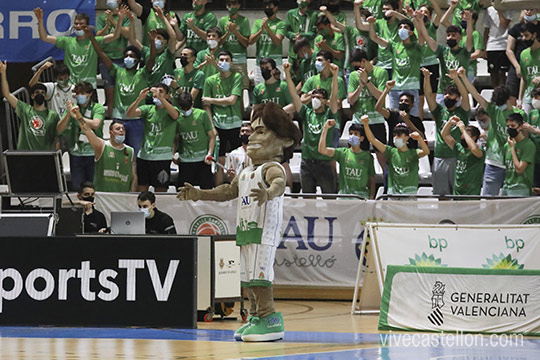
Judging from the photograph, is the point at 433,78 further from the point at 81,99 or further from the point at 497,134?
the point at 81,99

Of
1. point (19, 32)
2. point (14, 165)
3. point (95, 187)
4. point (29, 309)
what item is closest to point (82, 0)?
point (19, 32)

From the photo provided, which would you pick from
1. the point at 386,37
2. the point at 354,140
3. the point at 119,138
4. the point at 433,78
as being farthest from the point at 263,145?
the point at 386,37

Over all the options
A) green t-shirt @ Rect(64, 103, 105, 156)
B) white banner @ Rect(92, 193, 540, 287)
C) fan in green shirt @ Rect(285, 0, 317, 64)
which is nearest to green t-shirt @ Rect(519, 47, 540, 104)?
white banner @ Rect(92, 193, 540, 287)

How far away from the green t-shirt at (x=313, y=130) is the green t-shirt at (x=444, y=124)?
167 centimetres

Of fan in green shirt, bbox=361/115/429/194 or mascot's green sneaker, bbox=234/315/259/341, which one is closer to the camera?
mascot's green sneaker, bbox=234/315/259/341

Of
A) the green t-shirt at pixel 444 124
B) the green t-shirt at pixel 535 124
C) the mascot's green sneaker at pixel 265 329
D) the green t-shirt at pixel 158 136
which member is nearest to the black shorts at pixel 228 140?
the green t-shirt at pixel 158 136

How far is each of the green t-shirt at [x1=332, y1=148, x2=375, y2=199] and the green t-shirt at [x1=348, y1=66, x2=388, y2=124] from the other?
3.29 ft

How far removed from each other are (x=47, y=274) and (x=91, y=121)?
588 centimetres

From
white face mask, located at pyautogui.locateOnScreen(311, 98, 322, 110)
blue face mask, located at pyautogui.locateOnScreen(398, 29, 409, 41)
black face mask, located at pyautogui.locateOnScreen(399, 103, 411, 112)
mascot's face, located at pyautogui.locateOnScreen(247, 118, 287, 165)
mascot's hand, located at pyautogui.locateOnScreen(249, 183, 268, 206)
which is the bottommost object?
mascot's hand, located at pyautogui.locateOnScreen(249, 183, 268, 206)

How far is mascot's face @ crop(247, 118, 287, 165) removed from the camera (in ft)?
33.1

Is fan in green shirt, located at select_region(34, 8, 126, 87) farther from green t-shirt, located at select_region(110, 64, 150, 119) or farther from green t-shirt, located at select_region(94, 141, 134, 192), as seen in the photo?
green t-shirt, located at select_region(94, 141, 134, 192)

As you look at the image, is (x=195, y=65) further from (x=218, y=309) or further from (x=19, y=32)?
(x=218, y=309)

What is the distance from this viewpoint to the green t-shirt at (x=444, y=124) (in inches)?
647

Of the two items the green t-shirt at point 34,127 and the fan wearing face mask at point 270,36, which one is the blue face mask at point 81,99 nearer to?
the green t-shirt at point 34,127
